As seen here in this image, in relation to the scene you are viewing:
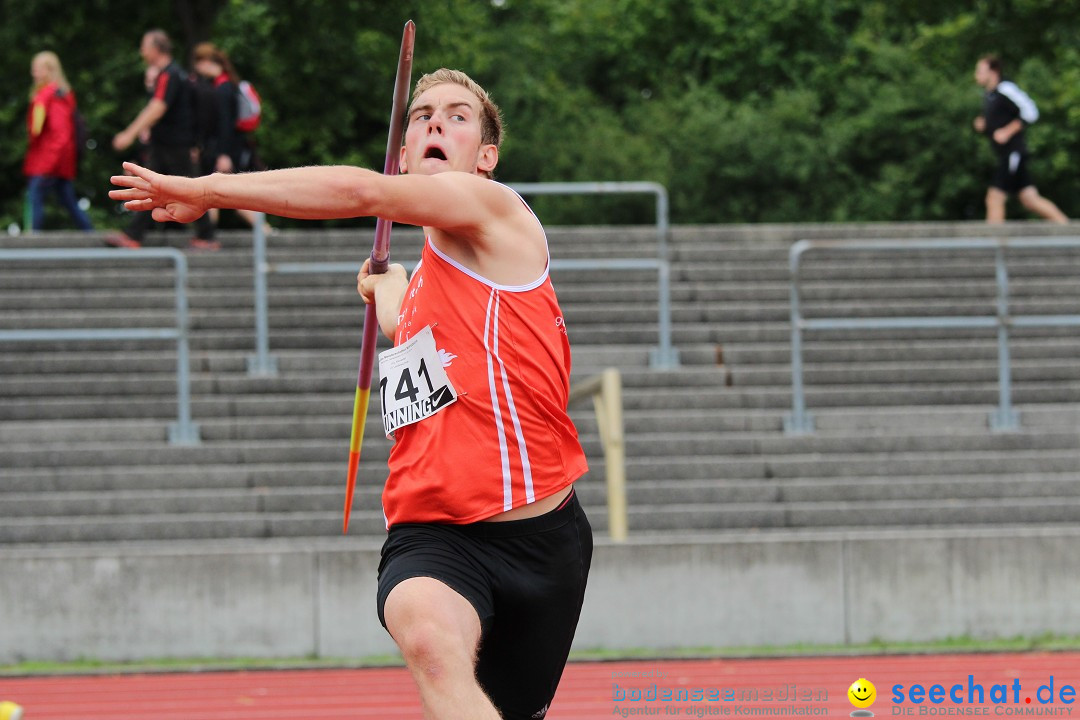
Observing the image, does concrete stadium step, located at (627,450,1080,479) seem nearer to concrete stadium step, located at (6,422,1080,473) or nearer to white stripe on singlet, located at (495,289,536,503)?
concrete stadium step, located at (6,422,1080,473)

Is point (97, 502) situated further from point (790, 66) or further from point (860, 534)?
point (790, 66)

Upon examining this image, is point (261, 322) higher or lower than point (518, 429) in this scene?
higher

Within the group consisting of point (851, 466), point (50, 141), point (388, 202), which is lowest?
point (851, 466)

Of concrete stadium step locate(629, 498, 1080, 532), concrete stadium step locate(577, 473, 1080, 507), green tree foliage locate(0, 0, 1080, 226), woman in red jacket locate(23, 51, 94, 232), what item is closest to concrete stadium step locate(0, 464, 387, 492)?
concrete stadium step locate(577, 473, 1080, 507)

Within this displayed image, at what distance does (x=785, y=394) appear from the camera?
39.1 feet

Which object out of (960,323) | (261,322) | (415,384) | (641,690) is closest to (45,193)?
(261,322)

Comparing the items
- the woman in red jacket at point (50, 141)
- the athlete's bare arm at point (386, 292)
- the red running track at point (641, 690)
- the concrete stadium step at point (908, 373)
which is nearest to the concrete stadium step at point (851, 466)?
the concrete stadium step at point (908, 373)

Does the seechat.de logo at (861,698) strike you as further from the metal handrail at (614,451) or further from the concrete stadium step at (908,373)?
the concrete stadium step at (908,373)

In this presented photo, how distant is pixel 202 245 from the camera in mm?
13391

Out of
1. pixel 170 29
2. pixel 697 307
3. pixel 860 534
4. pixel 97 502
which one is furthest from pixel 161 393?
pixel 170 29

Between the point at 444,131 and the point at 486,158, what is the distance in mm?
183

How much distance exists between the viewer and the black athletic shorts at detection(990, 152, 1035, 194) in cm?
1513

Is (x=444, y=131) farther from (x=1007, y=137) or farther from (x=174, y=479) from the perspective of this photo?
(x=1007, y=137)

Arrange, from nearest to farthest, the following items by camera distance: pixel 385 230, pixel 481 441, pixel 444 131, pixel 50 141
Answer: pixel 481 441, pixel 444 131, pixel 385 230, pixel 50 141
